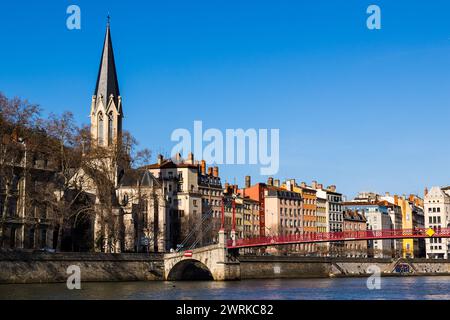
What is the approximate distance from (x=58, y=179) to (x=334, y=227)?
3013 inches

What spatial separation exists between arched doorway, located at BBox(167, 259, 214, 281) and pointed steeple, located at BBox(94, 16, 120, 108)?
26.8 meters

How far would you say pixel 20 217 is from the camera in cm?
6372

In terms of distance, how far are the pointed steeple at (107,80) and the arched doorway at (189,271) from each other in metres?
26.8

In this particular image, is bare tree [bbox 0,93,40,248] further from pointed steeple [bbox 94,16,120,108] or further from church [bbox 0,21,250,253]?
pointed steeple [bbox 94,16,120,108]

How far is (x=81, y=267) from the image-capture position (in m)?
61.8

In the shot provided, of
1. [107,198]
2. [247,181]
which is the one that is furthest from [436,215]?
[107,198]

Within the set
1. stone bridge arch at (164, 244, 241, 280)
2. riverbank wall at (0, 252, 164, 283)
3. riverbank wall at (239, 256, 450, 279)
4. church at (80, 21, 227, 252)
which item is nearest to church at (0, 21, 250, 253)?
church at (80, 21, 227, 252)

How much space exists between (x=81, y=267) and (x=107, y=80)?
3540 centimetres

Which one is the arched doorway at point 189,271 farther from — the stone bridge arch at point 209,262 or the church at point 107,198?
the church at point 107,198

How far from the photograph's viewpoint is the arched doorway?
69.1 meters

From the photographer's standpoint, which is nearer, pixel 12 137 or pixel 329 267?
pixel 12 137

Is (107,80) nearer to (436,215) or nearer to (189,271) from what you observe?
(189,271)

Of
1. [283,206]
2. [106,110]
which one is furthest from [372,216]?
[106,110]
